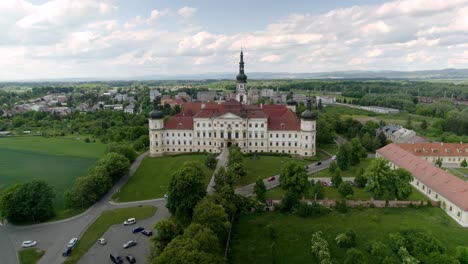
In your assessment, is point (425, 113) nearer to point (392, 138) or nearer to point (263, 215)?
point (392, 138)

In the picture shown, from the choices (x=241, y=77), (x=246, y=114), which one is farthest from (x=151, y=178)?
(x=241, y=77)

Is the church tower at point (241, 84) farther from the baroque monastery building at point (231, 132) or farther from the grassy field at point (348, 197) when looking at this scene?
the grassy field at point (348, 197)

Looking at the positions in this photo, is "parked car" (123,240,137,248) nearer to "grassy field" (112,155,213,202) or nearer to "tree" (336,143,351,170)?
"grassy field" (112,155,213,202)

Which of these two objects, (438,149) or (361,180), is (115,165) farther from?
(438,149)

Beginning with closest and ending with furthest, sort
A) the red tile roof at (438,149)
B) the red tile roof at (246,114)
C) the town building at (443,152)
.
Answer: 1. the town building at (443,152)
2. the red tile roof at (438,149)
3. the red tile roof at (246,114)

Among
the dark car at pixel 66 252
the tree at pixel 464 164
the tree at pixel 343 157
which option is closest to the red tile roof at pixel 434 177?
the tree at pixel 343 157

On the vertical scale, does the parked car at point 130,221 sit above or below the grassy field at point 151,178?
below

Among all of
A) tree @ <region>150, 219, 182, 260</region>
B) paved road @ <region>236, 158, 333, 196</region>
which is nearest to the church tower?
paved road @ <region>236, 158, 333, 196</region>

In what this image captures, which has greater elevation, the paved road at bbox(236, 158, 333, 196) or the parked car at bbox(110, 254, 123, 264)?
the paved road at bbox(236, 158, 333, 196)
